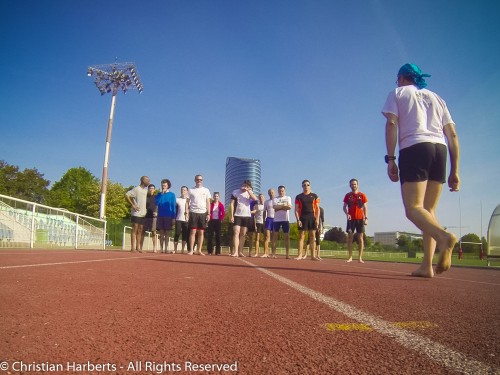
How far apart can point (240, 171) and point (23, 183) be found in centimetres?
8697

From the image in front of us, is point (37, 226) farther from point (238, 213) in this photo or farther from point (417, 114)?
point (417, 114)

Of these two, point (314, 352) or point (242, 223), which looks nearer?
point (314, 352)

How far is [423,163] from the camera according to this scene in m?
3.86

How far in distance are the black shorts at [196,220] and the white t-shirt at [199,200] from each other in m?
0.11

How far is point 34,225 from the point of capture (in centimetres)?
1034

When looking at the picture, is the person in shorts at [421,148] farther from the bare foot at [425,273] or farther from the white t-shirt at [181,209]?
the white t-shirt at [181,209]

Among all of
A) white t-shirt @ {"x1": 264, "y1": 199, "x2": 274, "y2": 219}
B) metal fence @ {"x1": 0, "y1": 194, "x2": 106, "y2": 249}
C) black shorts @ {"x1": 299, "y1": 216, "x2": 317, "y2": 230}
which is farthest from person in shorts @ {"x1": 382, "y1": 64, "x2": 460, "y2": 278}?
metal fence @ {"x1": 0, "y1": 194, "x2": 106, "y2": 249}

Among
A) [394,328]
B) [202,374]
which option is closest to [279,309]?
[394,328]

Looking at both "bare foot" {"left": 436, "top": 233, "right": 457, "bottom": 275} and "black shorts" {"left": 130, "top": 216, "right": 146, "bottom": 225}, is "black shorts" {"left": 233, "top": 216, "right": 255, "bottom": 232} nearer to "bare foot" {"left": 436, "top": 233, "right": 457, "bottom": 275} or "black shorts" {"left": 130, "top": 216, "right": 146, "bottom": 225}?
"black shorts" {"left": 130, "top": 216, "right": 146, "bottom": 225}

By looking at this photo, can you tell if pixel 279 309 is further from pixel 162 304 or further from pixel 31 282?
pixel 31 282

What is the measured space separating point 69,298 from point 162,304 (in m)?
0.66

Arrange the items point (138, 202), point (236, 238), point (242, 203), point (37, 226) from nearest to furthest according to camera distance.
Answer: point (236, 238)
point (138, 202)
point (242, 203)
point (37, 226)

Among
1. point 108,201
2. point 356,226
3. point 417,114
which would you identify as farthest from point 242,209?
point 108,201

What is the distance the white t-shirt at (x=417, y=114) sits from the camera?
13.0ft
